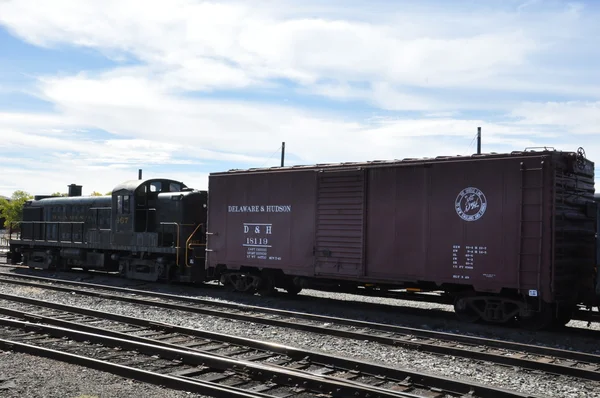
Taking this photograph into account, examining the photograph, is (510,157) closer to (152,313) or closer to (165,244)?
(152,313)

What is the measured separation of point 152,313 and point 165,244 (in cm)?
575

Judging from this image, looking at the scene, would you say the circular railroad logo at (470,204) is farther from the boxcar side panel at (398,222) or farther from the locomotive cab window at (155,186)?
the locomotive cab window at (155,186)

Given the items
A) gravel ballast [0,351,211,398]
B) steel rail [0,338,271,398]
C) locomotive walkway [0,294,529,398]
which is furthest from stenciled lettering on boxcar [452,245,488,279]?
gravel ballast [0,351,211,398]

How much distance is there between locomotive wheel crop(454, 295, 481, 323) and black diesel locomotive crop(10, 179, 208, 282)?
8.20 metres

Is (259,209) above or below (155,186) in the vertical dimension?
below

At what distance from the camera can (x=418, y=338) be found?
9641 mm

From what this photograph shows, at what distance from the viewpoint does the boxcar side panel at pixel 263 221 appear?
1353cm

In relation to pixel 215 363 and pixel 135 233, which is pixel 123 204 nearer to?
pixel 135 233

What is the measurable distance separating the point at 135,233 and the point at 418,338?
11.1 metres

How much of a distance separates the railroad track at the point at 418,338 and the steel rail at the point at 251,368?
99.2 inches

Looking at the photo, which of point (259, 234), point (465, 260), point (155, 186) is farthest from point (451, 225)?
point (155, 186)

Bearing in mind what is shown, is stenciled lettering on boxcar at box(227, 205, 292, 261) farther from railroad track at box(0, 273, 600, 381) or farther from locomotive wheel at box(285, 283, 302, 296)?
railroad track at box(0, 273, 600, 381)

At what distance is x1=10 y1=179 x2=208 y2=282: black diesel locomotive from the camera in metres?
17.2

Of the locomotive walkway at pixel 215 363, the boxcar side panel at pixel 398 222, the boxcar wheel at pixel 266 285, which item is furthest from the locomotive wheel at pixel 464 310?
the boxcar wheel at pixel 266 285
